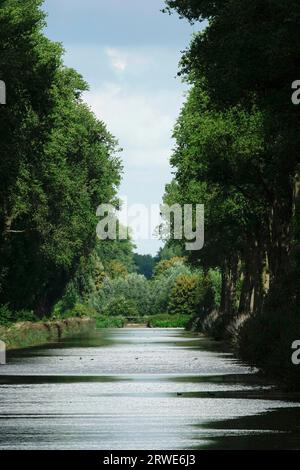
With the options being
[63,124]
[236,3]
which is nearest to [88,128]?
[63,124]

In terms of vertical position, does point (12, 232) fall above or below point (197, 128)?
below

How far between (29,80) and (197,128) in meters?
25.3

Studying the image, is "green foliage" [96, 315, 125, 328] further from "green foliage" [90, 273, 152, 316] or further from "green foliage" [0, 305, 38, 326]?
"green foliage" [0, 305, 38, 326]

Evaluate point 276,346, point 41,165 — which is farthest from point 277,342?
point 41,165

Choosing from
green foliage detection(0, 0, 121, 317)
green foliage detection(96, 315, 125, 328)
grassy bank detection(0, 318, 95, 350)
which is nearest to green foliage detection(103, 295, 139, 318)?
green foliage detection(96, 315, 125, 328)

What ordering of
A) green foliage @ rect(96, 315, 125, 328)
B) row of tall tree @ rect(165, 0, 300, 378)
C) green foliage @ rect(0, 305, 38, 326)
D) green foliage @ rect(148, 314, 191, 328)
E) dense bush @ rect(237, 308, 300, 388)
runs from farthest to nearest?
green foliage @ rect(96, 315, 125, 328) < green foliage @ rect(148, 314, 191, 328) < green foliage @ rect(0, 305, 38, 326) < row of tall tree @ rect(165, 0, 300, 378) < dense bush @ rect(237, 308, 300, 388)

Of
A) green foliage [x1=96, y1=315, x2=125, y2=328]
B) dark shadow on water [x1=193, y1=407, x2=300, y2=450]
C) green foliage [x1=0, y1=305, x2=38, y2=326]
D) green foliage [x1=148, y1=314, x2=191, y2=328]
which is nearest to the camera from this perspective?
dark shadow on water [x1=193, y1=407, x2=300, y2=450]

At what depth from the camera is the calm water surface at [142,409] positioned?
1827cm

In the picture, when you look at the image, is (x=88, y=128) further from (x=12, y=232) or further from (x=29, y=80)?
(x=29, y=80)

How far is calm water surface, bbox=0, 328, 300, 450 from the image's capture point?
59.9ft

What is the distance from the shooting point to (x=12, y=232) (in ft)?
234

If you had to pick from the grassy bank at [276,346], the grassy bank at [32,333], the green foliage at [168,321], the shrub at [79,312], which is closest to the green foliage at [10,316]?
the grassy bank at [32,333]

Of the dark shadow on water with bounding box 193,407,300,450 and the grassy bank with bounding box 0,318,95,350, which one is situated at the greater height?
the dark shadow on water with bounding box 193,407,300,450

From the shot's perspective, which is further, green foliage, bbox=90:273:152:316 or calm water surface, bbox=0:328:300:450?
green foliage, bbox=90:273:152:316
